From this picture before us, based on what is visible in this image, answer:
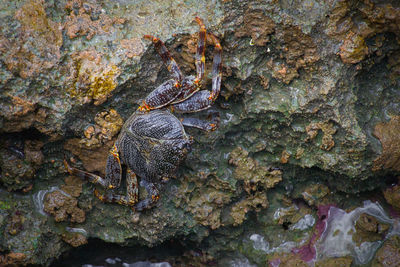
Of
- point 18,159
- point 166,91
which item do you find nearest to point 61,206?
point 18,159

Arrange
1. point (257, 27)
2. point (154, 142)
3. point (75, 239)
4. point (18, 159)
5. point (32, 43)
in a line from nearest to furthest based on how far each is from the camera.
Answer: point (32, 43) → point (257, 27) → point (154, 142) → point (18, 159) → point (75, 239)

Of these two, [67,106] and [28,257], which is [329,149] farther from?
[28,257]

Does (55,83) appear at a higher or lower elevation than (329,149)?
higher

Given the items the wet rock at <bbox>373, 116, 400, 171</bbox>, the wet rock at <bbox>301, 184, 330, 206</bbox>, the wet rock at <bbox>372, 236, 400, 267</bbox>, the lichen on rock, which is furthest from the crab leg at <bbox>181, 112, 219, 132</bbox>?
the wet rock at <bbox>372, 236, 400, 267</bbox>

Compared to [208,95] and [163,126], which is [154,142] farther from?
[208,95]

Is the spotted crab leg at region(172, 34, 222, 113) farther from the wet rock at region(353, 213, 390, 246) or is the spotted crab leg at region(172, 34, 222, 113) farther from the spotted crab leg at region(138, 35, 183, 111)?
the wet rock at region(353, 213, 390, 246)

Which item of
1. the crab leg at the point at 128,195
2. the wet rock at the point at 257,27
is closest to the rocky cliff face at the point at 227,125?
the wet rock at the point at 257,27

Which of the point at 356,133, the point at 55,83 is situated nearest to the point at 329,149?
the point at 356,133
